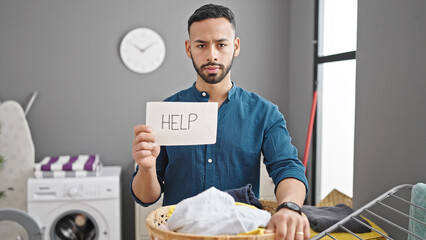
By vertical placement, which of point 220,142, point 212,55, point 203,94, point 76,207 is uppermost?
point 212,55

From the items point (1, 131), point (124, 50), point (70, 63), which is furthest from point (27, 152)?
point (124, 50)

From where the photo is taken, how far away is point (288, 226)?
74cm

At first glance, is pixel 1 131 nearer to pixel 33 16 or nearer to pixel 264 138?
pixel 33 16

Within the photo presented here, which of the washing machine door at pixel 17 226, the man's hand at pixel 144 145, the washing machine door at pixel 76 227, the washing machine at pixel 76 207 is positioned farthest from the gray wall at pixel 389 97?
the washing machine door at pixel 17 226

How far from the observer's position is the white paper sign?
938 mm

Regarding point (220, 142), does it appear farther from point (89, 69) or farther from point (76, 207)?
point (89, 69)

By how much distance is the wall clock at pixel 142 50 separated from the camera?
124 inches

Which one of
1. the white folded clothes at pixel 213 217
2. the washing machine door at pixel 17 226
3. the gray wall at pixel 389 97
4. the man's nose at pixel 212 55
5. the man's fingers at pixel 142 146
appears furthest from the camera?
the washing machine door at pixel 17 226

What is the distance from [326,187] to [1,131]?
7.77 feet

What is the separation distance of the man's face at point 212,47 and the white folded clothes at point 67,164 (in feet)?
6.51

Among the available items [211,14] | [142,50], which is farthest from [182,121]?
[142,50]

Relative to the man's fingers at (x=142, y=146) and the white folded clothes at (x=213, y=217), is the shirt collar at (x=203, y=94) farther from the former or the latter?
the white folded clothes at (x=213, y=217)

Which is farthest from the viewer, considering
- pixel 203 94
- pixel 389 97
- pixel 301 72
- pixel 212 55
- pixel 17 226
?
pixel 301 72

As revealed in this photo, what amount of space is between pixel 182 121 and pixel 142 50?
235 centimetres
